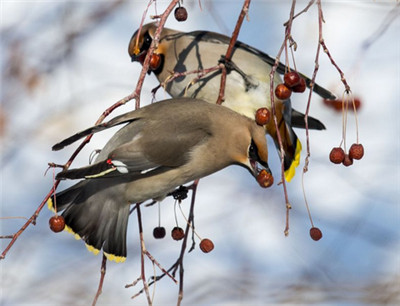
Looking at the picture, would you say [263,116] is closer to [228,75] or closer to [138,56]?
[228,75]

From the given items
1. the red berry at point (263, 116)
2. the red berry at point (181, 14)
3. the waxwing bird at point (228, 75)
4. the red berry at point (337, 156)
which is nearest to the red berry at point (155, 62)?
the waxwing bird at point (228, 75)

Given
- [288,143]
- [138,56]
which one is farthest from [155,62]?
[288,143]

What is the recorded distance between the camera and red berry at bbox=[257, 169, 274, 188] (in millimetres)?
3018

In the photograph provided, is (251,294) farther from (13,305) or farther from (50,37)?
(50,37)

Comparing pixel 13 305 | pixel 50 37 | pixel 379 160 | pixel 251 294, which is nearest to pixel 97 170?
pixel 251 294

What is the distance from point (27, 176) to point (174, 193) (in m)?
2.75

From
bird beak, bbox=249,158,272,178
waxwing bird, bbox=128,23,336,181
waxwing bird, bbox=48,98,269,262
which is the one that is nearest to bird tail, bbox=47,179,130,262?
waxwing bird, bbox=48,98,269,262

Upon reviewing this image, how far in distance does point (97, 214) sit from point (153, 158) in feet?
1.31

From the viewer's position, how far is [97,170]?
2.94m

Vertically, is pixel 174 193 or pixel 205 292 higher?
pixel 174 193

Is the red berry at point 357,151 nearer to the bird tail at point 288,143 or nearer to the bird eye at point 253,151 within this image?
the bird eye at point 253,151

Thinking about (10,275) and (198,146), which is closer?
(198,146)

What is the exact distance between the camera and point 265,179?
3.03 meters

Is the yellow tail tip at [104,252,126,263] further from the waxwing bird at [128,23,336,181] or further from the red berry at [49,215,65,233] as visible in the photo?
the waxwing bird at [128,23,336,181]
